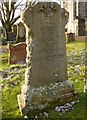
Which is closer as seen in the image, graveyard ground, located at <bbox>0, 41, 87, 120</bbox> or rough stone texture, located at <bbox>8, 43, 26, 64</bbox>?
graveyard ground, located at <bbox>0, 41, 87, 120</bbox>

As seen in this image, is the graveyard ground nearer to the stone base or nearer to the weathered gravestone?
the stone base

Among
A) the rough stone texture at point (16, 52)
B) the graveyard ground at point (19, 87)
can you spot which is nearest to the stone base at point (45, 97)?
the graveyard ground at point (19, 87)

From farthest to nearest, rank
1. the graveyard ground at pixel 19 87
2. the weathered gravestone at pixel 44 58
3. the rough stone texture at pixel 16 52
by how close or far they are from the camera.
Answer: the rough stone texture at pixel 16 52
the weathered gravestone at pixel 44 58
the graveyard ground at pixel 19 87

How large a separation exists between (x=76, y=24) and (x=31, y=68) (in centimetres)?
3161

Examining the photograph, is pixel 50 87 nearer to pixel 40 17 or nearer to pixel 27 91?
pixel 27 91

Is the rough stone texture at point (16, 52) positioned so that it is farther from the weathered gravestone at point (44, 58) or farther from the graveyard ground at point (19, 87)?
the weathered gravestone at point (44, 58)

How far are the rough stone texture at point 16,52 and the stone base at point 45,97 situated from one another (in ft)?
15.5

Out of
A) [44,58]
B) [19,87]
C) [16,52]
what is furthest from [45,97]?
[16,52]

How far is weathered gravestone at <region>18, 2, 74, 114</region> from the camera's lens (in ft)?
18.0

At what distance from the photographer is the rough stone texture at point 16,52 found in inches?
408

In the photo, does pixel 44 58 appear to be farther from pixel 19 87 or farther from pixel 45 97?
pixel 19 87

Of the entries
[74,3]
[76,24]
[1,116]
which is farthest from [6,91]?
[74,3]

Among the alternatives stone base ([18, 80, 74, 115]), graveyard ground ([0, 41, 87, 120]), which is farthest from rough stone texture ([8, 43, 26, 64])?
stone base ([18, 80, 74, 115])

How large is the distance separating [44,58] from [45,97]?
0.99 metres
